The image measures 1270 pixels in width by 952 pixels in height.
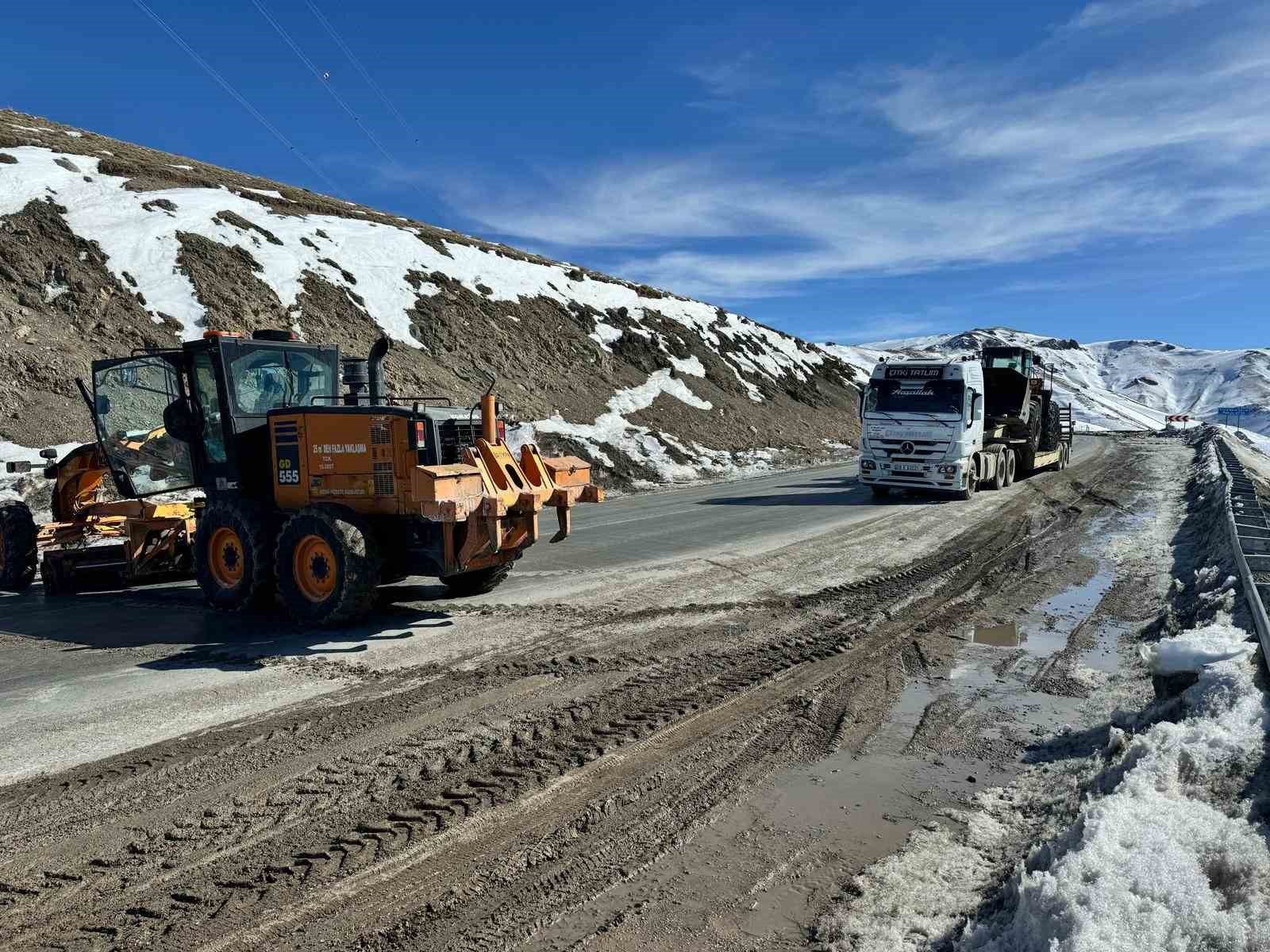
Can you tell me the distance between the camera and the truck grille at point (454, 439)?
7.72 meters

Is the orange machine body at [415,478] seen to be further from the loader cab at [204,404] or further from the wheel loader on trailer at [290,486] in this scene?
the loader cab at [204,404]

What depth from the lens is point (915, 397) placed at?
58.5 feet

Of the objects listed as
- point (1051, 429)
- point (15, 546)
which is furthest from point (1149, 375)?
point (15, 546)

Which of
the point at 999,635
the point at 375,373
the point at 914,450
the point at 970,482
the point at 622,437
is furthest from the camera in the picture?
the point at 622,437

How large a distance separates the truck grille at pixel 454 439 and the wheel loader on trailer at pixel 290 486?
15 millimetres

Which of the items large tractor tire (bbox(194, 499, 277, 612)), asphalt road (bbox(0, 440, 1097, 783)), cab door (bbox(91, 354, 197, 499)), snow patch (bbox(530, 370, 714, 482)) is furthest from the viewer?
snow patch (bbox(530, 370, 714, 482))

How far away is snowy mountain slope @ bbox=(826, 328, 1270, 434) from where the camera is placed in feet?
406

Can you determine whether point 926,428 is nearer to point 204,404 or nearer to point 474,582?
point 474,582

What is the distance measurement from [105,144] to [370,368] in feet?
123

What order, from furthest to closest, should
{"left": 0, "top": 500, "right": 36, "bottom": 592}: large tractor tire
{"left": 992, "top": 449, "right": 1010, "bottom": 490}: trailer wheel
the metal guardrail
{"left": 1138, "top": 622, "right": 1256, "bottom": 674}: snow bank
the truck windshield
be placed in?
{"left": 992, "top": 449, "right": 1010, "bottom": 490}: trailer wheel
the truck windshield
{"left": 0, "top": 500, "right": 36, "bottom": 592}: large tractor tire
the metal guardrail
{"left": 1138, "top": 622, "right": 1256, "bottom": 674}: snow bank

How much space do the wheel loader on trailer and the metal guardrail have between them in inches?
213

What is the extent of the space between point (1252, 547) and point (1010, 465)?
1412 centimetres

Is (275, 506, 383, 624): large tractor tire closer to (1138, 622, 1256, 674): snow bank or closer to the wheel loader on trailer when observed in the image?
the wheel loader on trailer

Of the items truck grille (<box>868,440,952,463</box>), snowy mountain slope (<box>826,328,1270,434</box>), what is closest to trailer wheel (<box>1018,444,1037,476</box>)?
truck grille (<box>868,440,952,463</box>)
